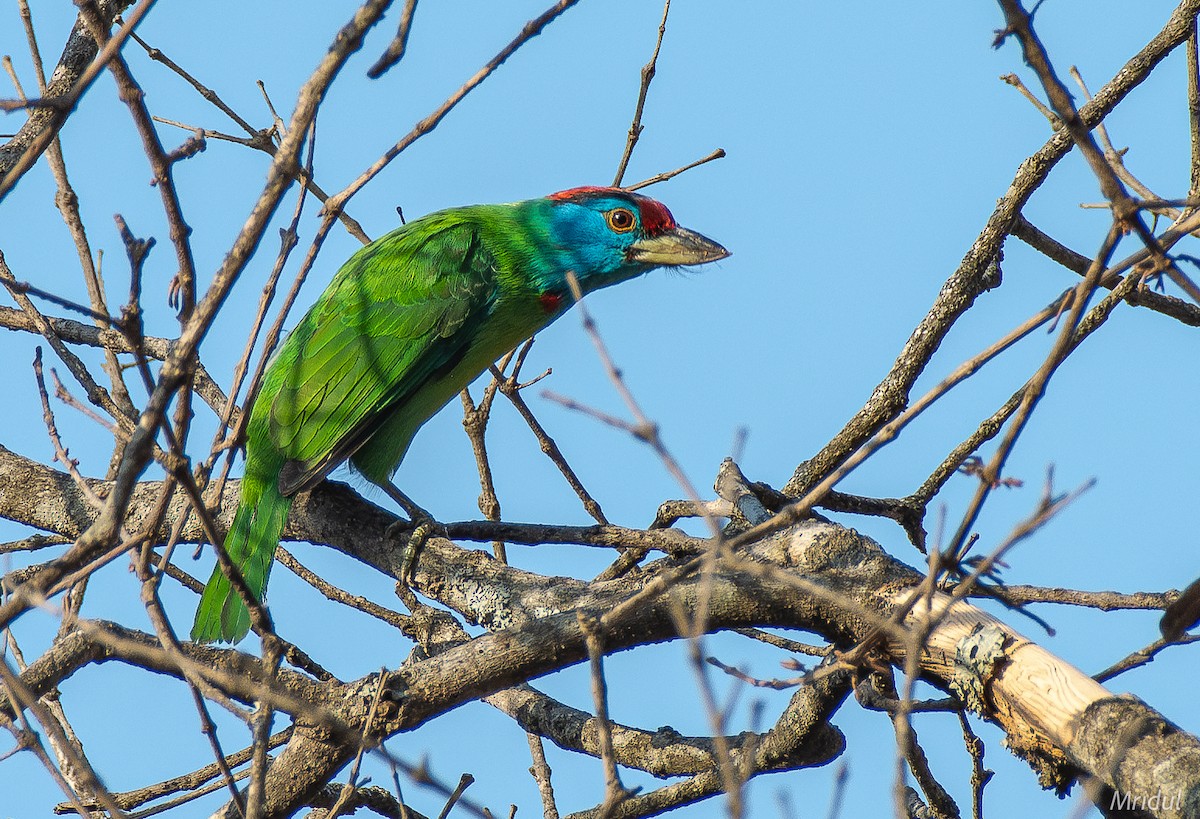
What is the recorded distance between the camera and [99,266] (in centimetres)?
450

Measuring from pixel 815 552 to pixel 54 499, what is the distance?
308 centimetres

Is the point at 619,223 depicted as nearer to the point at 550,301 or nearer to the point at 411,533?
the point at 550,301

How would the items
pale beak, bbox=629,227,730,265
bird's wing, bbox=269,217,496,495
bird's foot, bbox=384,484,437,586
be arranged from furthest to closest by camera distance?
pale beak, bbox=629,227,730,265 < bird's wing, bbox=269,217,496,495 < bird's foot, bbox=384,484,437,586

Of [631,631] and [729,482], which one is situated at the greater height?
[729,482]

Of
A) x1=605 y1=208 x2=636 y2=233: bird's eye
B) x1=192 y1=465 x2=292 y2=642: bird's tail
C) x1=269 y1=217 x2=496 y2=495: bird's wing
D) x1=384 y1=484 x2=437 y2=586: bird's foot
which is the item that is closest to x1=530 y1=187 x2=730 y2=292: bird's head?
x1=605 y1=208 x2=636 y2=233: bird's eye

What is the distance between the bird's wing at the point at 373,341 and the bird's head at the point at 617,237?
1.28 feet

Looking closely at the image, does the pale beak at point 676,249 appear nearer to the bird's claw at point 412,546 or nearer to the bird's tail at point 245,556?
the bird's claw at point 412,546

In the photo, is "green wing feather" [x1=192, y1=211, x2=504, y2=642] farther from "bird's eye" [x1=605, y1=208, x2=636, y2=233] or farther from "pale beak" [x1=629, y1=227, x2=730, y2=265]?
"pale beak" [x1=629, y1=227, x2=730, y2=265]

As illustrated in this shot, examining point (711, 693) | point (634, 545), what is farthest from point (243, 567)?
point (711, 693)

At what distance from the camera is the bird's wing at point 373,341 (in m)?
4.90

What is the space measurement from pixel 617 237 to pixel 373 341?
1.27 metres

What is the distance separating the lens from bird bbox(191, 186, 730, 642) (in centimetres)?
477

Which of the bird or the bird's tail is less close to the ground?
the bird

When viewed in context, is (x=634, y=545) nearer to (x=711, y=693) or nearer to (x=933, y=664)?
(x=933, y=664)
